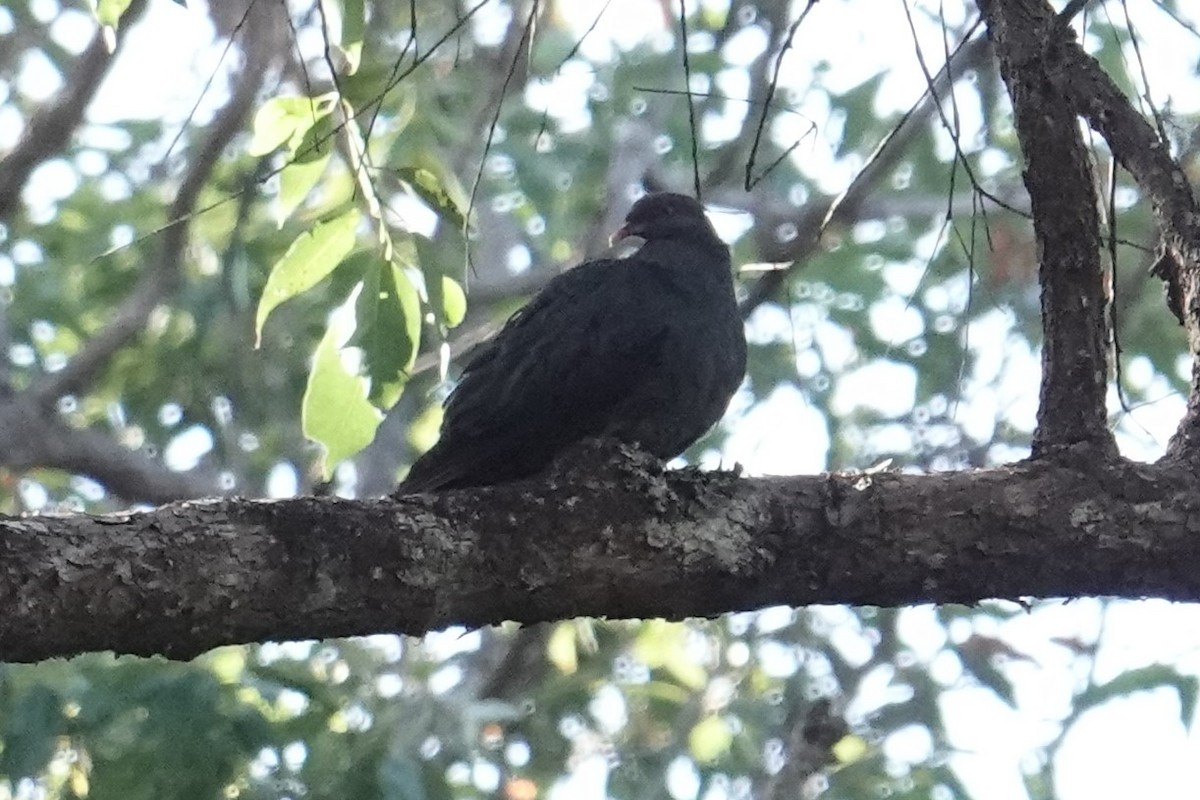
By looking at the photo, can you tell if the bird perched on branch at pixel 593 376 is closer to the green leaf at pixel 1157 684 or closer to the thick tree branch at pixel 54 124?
the green leaf at pixel 1157 684

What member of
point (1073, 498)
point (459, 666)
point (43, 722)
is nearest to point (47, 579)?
point (1073, 498)

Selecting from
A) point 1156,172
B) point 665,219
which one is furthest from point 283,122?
point 665,219

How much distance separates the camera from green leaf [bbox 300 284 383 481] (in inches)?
93.4

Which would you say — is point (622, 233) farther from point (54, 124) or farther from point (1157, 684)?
point (54, 124)

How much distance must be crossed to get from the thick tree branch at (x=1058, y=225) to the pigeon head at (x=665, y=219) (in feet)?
5.25

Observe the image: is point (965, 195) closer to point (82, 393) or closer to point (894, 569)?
point (82, 393)

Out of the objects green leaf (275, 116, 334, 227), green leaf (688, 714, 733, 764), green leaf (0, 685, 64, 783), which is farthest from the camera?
green leaf (688, 714, 733, 764)

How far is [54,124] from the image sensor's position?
197 inches

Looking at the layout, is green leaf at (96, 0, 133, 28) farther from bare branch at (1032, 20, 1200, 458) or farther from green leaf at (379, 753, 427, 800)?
green leaf at (379, 753, 427, 800)

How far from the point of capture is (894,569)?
2.14 meters

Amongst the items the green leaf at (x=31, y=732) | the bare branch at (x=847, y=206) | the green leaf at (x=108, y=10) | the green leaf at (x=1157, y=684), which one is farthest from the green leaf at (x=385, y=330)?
the green leaf at (x=1157, y=684)

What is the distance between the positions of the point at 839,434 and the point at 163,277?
7.66 ft

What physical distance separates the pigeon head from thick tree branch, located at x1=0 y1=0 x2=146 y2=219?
190 cm

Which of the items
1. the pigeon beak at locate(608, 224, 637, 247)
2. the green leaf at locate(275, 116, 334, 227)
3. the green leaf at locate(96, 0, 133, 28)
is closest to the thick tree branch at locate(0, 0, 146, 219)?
the pigeon beak at locate(608, 224, 637, 247)
